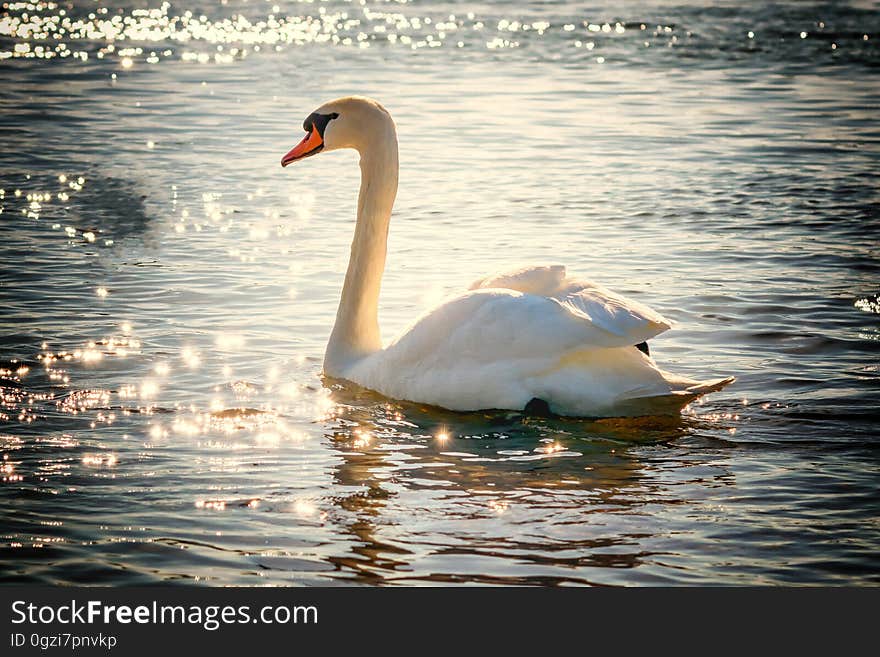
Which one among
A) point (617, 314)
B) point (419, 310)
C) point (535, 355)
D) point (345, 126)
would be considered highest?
point (345, 126)

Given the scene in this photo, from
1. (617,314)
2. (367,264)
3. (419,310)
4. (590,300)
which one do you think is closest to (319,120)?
(367,264)

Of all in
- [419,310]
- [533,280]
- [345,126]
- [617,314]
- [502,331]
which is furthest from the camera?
[419,310]

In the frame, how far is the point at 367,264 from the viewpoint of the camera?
9.37 metres

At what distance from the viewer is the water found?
21.3ft

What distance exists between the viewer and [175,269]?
39.5ft

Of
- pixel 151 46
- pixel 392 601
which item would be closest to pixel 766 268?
pixel 392 601

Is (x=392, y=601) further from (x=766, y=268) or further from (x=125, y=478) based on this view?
(x=766, y=268)

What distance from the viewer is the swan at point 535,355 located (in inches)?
307

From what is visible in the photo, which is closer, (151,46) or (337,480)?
(337,480)

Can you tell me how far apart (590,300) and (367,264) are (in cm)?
191

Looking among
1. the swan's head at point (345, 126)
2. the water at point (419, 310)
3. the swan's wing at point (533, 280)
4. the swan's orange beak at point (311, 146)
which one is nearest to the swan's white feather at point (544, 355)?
the swan's wing at point (533, 280)

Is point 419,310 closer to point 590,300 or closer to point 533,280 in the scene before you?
point 533,280

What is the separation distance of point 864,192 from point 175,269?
754 centimetres

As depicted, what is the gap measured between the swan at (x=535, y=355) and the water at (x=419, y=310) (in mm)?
220
